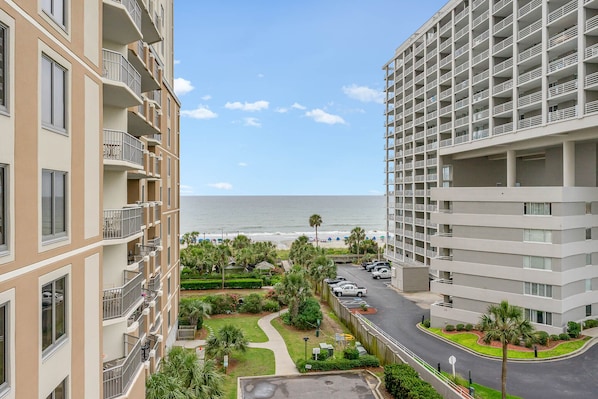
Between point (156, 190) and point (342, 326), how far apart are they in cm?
2066

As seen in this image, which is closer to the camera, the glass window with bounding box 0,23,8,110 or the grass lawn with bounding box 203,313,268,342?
the glass window with bounding box 0,23,8,110

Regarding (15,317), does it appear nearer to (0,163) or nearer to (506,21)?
(0,163)

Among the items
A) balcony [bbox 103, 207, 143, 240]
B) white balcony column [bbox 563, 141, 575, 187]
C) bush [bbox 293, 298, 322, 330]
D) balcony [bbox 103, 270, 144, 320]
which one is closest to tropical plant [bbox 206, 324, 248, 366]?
bush [bbox 293, 298, 322, 330]

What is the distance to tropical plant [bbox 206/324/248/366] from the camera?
2700 cm

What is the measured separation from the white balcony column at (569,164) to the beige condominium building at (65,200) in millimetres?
30879

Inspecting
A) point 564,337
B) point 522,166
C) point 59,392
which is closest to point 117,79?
point 59,392

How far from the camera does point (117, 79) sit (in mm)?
13406

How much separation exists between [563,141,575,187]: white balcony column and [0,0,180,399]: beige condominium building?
30.9 m

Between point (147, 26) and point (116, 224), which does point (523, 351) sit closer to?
point (116, 224)

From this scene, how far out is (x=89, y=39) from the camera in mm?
10695

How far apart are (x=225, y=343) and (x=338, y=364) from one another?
310 inches

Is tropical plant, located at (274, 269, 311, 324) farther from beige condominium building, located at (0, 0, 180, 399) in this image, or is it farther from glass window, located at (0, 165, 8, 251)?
glass window, located at (0, 165, 8, 251)

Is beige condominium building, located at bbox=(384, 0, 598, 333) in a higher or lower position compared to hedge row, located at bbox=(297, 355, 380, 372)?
higher

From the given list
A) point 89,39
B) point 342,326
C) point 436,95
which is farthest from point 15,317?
point 436,95
